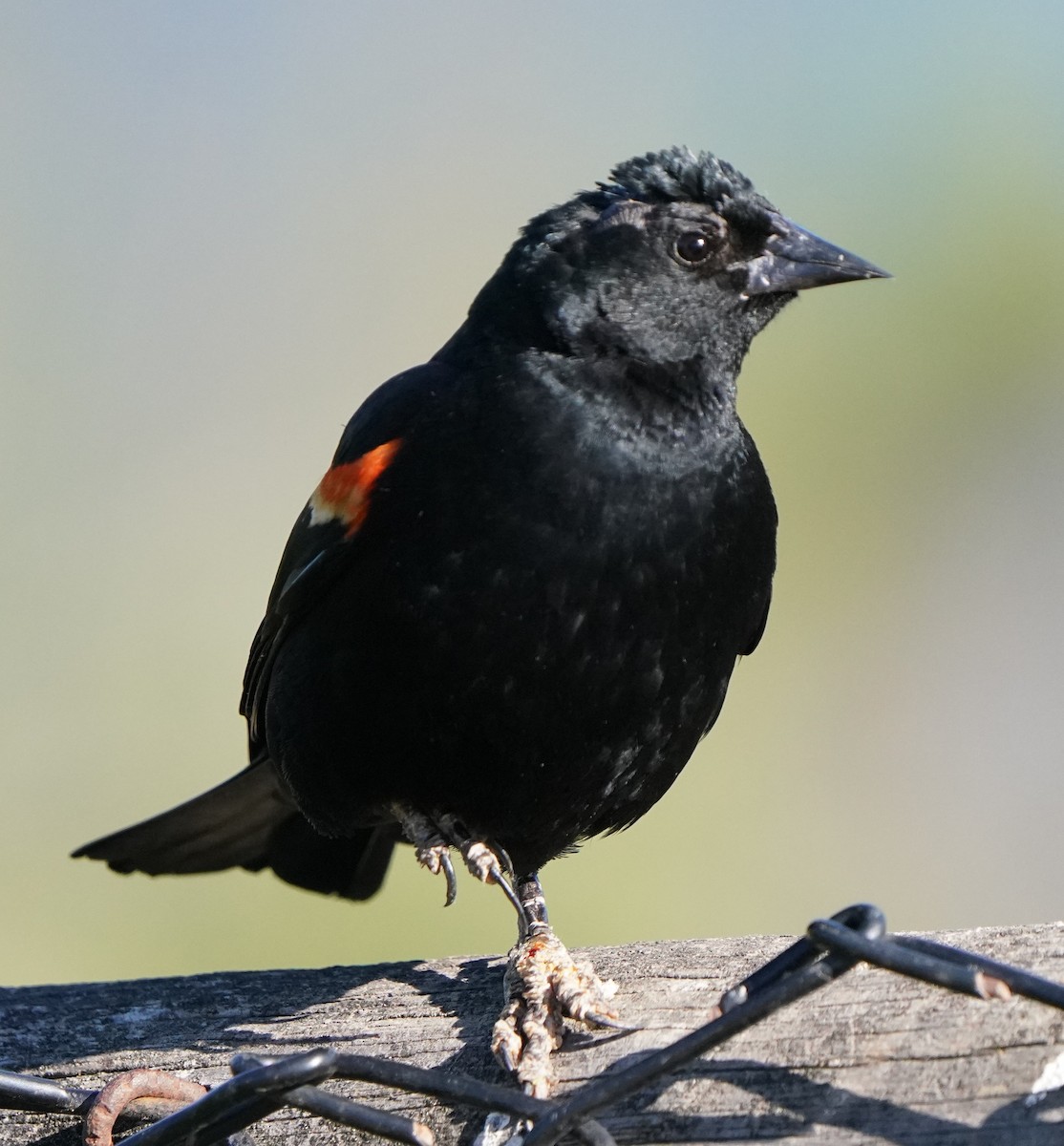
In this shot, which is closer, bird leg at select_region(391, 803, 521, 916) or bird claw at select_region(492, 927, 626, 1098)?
bird claw at select_region(492, 927, 626, 1098)

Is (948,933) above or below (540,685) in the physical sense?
below

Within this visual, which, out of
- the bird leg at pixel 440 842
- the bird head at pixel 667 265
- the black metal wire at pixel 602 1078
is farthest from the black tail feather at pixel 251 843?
the black metal wire at pixel 602 1078

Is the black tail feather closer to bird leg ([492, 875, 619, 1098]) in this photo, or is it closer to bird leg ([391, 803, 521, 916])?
bird leg ([391, 803, 521, 916])

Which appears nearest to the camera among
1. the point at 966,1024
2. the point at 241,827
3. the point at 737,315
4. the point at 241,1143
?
the point at 966,1024

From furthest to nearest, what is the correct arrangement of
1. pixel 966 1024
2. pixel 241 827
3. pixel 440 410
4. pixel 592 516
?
pixel 241 827
pixel 440 410
pixel 592 516
pixel 966 1024

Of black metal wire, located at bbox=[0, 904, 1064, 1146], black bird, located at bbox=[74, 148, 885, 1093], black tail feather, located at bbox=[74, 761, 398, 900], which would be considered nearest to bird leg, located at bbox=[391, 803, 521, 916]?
black bird, located at bbox=[74, 148, 885, 1093]

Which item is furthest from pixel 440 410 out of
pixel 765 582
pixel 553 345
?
pixel 765 582

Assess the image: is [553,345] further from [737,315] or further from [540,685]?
[540,685]

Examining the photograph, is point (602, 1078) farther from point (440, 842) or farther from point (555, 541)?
point (440, 842)
